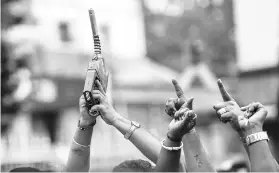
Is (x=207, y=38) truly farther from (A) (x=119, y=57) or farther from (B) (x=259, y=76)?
(B) (x=259, y=76)

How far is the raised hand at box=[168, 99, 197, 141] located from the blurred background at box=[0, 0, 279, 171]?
6556 mm

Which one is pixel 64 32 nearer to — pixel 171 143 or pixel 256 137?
pixel 171 143

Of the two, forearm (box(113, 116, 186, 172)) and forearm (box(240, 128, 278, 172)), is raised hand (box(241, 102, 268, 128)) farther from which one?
forearm (box(113, 116, 186, 172))

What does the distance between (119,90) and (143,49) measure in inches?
186

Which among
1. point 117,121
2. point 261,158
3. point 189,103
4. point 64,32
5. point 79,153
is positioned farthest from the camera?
point 64,32

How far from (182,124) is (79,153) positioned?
1.96 ft

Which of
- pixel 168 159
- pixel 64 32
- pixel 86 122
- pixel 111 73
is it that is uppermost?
pixel 86 122

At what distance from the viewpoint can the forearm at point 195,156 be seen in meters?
2.06

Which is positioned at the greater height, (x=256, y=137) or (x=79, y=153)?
(x=256, y=137)

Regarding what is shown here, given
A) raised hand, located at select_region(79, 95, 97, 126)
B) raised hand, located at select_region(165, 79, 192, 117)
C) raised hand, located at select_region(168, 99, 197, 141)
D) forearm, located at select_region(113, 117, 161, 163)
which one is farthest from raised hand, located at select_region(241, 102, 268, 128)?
raised hand, located at select_region(79, 95, 97, 126)

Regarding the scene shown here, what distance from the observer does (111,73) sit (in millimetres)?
12055

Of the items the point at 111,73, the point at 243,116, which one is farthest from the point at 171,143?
the point at 111,73

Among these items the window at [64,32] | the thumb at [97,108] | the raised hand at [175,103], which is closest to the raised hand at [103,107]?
the thumb at [97,108]

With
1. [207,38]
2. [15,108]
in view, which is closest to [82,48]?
[15,108]
